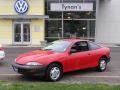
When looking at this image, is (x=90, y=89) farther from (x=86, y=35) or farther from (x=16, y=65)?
(x=86, y=35)

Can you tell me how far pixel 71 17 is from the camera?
4278cm

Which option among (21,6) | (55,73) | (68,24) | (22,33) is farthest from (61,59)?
(68,24)

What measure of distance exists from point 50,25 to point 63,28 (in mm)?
1502

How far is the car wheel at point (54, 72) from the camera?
12.6m

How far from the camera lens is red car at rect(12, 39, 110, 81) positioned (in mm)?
12516

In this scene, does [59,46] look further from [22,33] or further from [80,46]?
[22,33]

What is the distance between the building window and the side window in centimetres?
2794

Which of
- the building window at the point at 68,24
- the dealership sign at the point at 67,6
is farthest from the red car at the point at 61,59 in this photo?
the building window at the point at 68,24

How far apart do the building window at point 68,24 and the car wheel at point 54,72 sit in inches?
1173

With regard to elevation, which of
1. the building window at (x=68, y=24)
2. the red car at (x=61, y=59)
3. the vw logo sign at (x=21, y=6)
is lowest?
the red car at (x=61, y=59)

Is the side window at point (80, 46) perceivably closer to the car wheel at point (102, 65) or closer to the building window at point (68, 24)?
the car wheel at point (102, 65)

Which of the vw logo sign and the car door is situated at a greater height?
the vw logo sign

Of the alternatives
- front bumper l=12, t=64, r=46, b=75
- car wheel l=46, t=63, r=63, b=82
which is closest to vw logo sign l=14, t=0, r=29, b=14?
car wheel l=46, t=63, r=63, b=82

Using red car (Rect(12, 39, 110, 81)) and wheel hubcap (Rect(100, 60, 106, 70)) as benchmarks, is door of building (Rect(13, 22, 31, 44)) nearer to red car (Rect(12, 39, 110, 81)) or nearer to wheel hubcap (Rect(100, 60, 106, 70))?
red car (Rect(12, 39, 110, 81))
